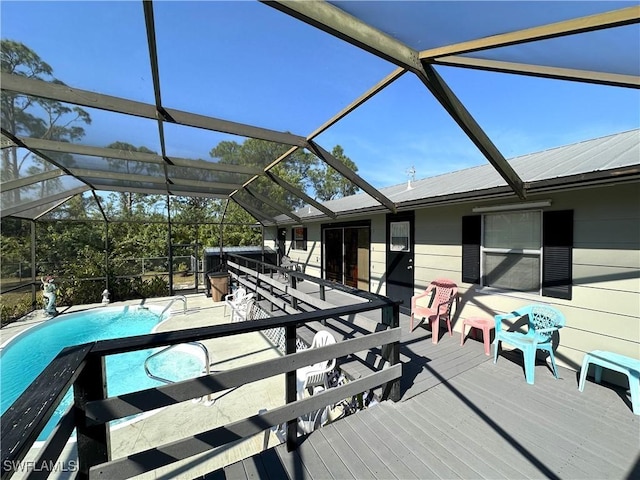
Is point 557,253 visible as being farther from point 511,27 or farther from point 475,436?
point 511,27

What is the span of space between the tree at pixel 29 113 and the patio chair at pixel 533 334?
5.59 metres

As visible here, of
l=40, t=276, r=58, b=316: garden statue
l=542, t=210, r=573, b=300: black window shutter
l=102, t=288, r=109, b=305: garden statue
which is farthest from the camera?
l=102, t=288, r=109, b=305: garden statue

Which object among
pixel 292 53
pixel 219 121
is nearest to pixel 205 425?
pixel 219 121

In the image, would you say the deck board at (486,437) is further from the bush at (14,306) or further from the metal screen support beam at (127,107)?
the bush at (14,306)

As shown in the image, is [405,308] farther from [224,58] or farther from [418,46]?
[224,58]

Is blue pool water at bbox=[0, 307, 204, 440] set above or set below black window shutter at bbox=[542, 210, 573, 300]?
below

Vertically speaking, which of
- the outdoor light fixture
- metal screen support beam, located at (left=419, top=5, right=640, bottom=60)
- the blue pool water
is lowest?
the blue pool water

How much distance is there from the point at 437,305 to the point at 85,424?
4.03 m

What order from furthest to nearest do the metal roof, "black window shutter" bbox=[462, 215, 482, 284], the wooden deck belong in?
"black window shutter" bbox=[462, 215, 482, 284] < the metal roof < the wooden deck

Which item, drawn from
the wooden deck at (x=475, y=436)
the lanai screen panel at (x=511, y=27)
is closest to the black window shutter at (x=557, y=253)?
the wooden deck at (x=475, y=436)

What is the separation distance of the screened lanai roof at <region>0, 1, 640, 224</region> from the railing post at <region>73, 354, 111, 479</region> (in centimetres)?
233

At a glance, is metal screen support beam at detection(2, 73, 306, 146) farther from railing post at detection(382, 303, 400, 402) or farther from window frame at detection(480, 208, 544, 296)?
window frame at detection(480, 208, 544, 296)

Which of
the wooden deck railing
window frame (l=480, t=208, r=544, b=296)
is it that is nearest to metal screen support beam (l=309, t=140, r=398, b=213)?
window frame (l=480, t=208, r=544, b=296)

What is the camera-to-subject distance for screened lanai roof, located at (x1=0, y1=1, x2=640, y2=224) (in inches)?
70.0
